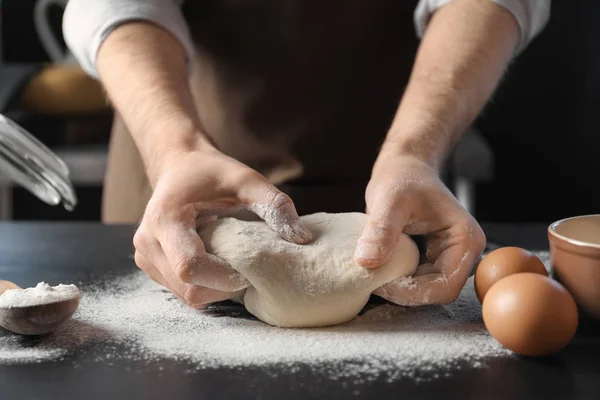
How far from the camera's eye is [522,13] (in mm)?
1191

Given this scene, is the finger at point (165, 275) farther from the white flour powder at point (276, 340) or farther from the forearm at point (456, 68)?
the forearm at point (456, 68)

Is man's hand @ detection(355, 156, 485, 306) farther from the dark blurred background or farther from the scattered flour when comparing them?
the dark blurred background

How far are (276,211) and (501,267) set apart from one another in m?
0.26

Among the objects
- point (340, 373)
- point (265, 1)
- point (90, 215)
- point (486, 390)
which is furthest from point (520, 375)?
point (90, 215)

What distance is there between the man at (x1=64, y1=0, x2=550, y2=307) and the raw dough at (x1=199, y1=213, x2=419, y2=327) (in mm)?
20

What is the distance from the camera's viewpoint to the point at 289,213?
2.81 feet

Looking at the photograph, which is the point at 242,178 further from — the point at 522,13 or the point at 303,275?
the point at 522,13

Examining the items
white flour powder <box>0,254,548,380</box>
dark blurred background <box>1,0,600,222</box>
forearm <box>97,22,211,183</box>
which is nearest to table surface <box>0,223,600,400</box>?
white flour powder <box>0,254,548,380</box>

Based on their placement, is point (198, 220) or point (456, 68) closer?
point (198, 220)

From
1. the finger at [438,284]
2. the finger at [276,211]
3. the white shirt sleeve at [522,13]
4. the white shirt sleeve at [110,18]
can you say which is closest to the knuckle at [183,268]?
the finger at [276,211]

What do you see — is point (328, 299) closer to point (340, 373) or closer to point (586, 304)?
point (340, 373)

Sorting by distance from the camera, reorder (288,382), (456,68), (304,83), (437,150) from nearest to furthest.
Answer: (288,382)
(437,150)
(456,68)
(304,83)

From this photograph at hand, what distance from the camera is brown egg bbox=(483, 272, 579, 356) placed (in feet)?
2.30

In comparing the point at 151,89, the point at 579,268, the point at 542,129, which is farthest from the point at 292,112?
the point at 542,129
